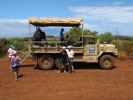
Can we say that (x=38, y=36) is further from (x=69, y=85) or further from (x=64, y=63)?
(x=69, y=85)

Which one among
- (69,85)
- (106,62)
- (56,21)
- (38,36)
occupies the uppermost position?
(56,21)

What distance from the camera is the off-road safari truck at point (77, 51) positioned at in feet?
79.9

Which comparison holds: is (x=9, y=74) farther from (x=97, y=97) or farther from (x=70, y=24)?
(x=97, y=97)

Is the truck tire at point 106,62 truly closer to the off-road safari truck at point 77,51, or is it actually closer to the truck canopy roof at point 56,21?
the off-road safari truck at point 77,51

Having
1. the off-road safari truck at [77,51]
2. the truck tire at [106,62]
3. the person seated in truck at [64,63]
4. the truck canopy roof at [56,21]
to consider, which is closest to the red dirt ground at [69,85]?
the truck tire at [106,62]

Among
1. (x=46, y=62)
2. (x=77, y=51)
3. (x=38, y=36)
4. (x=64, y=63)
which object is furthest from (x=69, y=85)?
(x=38, y=36)

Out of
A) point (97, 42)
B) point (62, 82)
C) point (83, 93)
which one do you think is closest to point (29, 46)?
point (97, 42)

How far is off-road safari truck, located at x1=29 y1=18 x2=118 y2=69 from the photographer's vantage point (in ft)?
79.9

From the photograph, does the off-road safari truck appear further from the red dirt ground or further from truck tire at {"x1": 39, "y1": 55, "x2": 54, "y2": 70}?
the red dirt ground

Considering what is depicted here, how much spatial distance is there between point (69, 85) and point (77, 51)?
635cm

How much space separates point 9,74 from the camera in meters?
22.4

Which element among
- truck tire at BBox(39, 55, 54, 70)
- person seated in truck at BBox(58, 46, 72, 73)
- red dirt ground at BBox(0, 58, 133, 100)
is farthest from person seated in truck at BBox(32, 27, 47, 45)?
person seated in truck at BBox(58, 46, 72, 73)

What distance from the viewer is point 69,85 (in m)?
18.1

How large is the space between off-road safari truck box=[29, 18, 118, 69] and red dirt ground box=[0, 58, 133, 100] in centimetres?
65
